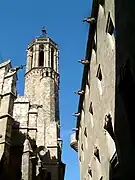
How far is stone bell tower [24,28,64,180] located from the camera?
85.7ft

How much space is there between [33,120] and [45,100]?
849cm

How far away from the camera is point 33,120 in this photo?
25609mm

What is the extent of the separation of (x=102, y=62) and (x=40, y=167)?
38.9ft

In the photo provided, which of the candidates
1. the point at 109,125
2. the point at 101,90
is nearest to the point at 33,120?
the point at 101,90

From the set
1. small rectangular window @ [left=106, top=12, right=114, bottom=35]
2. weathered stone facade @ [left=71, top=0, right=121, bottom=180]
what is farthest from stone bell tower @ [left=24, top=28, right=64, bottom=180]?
small rectangular window @ [left=106, top=12, right=114, bottom=35]

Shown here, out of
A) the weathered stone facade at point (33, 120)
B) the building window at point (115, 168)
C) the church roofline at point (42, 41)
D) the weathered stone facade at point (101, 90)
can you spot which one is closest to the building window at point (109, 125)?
the weathered stone facade at point (101, 90)

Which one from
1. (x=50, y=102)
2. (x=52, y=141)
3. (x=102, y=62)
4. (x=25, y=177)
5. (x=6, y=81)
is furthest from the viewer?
(x=50, y=102)

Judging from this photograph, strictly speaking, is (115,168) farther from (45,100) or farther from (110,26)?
(45,100)

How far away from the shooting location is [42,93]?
114 feet

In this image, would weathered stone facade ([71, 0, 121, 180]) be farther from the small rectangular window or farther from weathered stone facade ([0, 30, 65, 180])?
weathered stone facade ([0, 30, 65, 180])

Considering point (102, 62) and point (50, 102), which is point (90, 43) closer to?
point (102, 62)

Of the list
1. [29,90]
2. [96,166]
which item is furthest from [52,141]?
[96,166]

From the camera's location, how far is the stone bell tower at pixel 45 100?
26125mm

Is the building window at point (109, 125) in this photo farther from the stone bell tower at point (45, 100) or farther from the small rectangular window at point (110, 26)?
the stone bell tower at point (45, 100)
